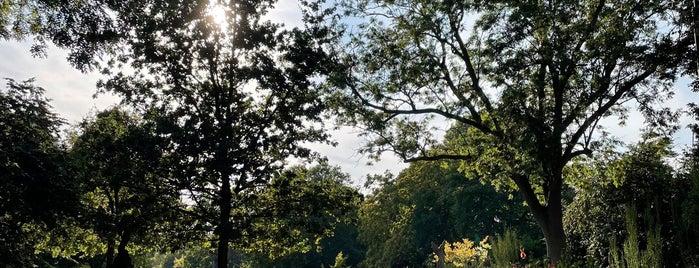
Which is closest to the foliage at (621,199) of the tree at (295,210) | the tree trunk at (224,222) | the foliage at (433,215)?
the tree at (295,210)

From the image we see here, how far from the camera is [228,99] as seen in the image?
40.2ft

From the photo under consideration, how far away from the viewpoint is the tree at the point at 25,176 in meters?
10.6

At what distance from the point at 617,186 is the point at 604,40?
12.4 ft

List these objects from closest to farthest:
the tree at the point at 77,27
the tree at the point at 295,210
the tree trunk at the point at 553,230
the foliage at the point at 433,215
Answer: the tree at the point at 77,27 → the tree at the point at 295,210 → the tree trunk at the point at 553,230 → the foliage at the point at 433,215

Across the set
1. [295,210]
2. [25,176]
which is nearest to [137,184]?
[25,176]

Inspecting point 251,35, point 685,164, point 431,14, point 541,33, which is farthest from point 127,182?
point 685,164

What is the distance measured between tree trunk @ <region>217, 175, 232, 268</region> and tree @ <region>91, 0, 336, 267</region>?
0.02m

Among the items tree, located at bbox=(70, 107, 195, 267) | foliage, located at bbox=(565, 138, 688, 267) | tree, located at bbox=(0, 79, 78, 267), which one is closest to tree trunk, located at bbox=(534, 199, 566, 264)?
foliage, located at bbox=(565, 138, 688, 267)

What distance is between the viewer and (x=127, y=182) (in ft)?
38.6

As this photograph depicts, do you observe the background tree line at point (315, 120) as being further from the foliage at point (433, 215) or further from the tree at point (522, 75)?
the foliage at point (433, 215)

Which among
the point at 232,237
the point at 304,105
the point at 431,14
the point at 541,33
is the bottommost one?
the point at 232,237

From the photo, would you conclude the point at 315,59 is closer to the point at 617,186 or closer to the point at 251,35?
the point at 251,35

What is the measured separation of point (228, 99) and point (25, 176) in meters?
4.84

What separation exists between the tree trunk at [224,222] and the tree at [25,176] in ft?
11.4
